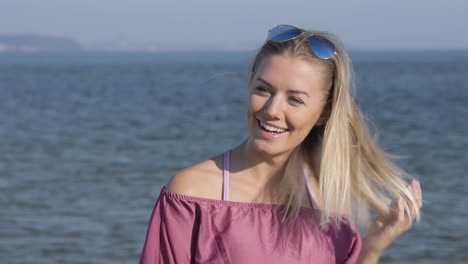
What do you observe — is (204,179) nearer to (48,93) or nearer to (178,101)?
(178,101)

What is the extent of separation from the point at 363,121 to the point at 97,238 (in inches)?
268

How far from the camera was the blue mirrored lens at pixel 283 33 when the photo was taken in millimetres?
3115

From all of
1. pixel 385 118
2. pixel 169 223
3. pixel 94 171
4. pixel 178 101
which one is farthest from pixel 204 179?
pixel 178 101

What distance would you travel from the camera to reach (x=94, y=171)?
1427 centimetres

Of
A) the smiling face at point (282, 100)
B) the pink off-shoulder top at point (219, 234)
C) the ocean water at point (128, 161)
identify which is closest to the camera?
the pink off-shoulder top at point (219, 234)

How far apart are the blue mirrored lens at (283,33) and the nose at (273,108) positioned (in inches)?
8.5

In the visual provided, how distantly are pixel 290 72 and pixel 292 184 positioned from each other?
36cm

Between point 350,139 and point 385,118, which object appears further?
point 385,118

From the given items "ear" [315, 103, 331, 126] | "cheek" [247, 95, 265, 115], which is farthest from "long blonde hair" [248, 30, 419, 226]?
"cheek" [247, 95, 265, 115]

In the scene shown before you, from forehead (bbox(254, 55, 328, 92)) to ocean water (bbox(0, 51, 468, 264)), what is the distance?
277 millimetres

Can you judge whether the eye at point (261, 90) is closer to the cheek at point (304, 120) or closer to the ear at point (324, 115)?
the cheek at point (304, 120)

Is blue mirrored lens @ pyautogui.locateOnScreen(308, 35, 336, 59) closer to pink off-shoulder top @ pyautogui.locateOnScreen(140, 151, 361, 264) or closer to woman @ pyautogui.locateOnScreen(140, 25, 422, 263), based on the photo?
woman @ pyautogui.locateOnScreen(140, 25, 422, 263)

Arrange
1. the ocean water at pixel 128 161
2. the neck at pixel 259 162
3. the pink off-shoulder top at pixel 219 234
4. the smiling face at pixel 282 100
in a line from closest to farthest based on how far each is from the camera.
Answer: the pink off-shoulder top at pixel 219 234, the smiling face at pixel 282 100, the neck at pixel 259 162, the ocean water at pixel 128 161

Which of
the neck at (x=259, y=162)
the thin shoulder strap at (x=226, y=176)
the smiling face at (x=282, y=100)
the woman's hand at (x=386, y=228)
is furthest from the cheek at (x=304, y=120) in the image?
the woman's hand at (x=386, y=228)
